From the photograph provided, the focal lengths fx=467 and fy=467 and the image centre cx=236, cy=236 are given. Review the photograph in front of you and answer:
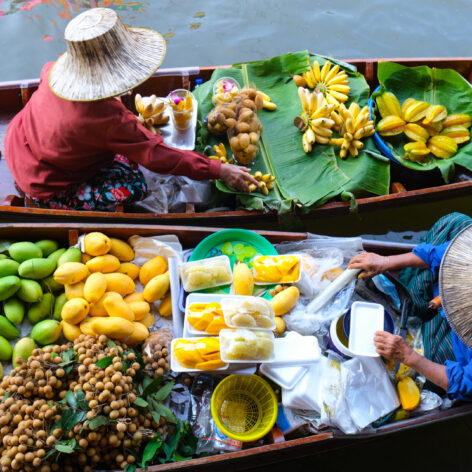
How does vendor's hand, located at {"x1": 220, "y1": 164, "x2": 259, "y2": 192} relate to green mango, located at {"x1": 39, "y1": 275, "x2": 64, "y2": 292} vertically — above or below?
above

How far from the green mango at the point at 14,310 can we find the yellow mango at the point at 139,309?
547mm

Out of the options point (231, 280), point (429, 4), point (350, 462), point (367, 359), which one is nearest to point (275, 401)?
point (367, 359)

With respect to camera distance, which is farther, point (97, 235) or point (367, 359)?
point (97, 235)

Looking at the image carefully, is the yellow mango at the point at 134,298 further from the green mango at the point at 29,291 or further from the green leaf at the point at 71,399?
the green leaf at the point at 71,399

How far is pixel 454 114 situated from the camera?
145 inches

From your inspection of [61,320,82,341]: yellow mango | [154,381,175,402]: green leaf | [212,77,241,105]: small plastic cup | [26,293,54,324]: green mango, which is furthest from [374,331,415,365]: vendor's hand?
[212,77,241,105]: small plastic cup

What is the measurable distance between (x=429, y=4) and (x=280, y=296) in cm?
492

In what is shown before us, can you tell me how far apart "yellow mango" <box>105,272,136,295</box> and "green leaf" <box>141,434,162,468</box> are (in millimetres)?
778

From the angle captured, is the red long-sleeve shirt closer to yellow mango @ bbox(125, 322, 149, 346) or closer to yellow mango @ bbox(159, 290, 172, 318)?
yellow mango @ bbox(159, 290, 172, 318)

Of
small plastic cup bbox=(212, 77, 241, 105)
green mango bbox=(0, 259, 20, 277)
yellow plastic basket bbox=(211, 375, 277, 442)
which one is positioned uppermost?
→ small plastic cup bbox=(212, 77, 241, 105)

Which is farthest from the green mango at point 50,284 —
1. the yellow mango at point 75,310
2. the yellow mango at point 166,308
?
the yellow mango at point 166,308

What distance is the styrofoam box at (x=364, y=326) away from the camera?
2.34 meters

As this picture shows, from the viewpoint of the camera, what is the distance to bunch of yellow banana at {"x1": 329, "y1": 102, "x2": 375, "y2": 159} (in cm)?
340

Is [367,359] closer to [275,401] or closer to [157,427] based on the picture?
[275,401]
